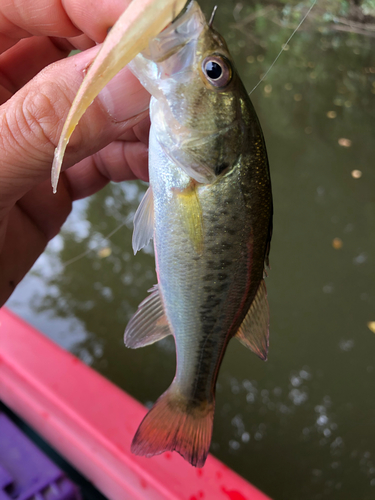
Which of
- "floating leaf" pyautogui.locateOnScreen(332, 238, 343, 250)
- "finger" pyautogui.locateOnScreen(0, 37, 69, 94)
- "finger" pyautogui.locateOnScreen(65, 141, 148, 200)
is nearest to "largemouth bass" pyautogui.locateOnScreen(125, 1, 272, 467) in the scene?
"finger" pyautogui.locateOnScreen(65, 141, 148, 200)

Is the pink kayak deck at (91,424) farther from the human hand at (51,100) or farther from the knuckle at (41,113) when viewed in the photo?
the knuckle at (41,113)

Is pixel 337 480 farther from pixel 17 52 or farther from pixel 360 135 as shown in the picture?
pixel 360 135

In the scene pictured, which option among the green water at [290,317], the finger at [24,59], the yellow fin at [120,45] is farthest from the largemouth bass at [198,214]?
the green water at [290,317]

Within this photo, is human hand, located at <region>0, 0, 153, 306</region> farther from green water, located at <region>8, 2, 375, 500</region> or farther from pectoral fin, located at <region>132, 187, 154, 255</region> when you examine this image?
green water, located at <region>8, 2, 375, 500</region>

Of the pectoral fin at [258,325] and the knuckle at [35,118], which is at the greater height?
the knuckle at [35,118]

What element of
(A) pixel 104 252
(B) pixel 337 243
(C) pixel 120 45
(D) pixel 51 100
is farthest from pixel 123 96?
(B) pixel 337 243

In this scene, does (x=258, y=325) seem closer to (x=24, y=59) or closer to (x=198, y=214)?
(x=198, y=214)

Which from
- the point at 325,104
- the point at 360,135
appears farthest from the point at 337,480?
the point at 325,104
